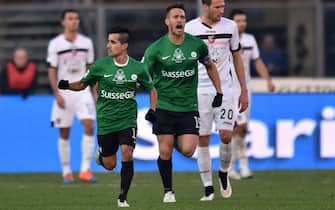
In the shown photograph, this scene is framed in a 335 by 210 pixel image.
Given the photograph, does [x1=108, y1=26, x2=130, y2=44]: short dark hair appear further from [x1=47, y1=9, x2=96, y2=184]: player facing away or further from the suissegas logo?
the suissegas logo

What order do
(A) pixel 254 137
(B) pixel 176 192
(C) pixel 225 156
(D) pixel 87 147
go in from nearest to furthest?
(C) pixel 225 156, (B) pixel 176 192, (D) pixel 87 147, (A) pixel 254 137

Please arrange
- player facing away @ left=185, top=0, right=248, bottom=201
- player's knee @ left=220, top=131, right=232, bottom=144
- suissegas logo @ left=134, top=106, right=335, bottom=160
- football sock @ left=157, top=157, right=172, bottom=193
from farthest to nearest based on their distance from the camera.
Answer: suissegas logo @ left=134, top=106, right=335, bottom=160 → player's knee @ left=220, top=131, right=232, bottom=144 → player facing away @ left=185, top=0, right=248, bottom=201 → football sock @ left=157, top=157, right=172, bottom=193

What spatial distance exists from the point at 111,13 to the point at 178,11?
11.6 m

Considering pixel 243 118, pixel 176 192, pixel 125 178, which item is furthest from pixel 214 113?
pixel 243 118

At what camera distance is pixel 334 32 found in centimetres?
2658

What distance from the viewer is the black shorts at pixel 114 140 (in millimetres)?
14898

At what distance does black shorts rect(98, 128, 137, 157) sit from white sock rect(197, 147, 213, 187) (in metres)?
1.16

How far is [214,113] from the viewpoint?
52.7ft

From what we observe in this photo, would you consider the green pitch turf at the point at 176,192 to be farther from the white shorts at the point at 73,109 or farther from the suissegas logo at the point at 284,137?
the white shorts at the point at 73,109

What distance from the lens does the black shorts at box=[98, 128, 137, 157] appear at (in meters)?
14.9

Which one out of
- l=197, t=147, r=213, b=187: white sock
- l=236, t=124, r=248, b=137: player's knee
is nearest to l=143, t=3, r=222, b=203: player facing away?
l=197, t=147, r=213, b=187: white sock

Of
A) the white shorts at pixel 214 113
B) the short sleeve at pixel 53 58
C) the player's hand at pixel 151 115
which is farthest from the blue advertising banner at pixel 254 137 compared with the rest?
the player's hand at pixel 151 115

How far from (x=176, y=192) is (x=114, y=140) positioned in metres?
2.25

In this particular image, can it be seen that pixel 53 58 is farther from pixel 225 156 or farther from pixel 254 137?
pixel 225 156
